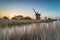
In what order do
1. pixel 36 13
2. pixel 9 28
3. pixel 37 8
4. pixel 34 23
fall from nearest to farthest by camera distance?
pixel 9 28 → pixel 34 23 → pixel 36 13 → pixel 37 8

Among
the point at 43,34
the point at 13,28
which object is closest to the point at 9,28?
the point at 13,28

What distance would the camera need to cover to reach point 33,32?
8.59 feet

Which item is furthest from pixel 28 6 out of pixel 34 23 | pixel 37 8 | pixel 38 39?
pixel 38 39

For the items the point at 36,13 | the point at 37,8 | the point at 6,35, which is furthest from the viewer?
the point at 37,8

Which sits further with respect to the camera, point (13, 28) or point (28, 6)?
point (28, 6)

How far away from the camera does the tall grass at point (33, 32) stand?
93.6 inches

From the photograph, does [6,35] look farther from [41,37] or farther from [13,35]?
[41,37]

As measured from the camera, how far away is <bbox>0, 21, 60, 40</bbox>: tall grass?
2377mm

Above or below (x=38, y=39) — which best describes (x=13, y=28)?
above

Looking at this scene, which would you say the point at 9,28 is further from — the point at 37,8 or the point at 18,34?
the point at 37,8

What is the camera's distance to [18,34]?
2.42m

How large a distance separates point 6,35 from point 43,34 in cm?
69

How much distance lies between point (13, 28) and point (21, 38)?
0.22 metres

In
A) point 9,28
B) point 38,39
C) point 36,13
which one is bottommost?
point 38,39
